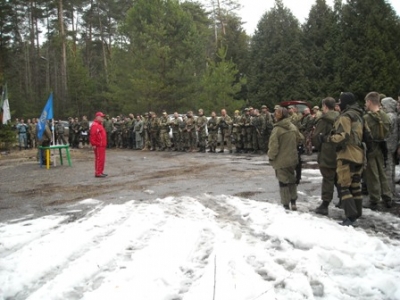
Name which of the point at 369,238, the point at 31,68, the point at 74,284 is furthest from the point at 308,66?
the point at 31,68

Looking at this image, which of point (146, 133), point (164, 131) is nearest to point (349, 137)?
point (164, 131)

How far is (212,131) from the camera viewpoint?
1788 centimetres

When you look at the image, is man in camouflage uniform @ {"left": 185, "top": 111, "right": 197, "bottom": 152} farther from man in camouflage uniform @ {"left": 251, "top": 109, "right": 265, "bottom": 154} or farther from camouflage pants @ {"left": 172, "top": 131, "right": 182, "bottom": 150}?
man in camouflage uniform @ {"left": 251, "top": 109, "right": 265, "bottom": 154}

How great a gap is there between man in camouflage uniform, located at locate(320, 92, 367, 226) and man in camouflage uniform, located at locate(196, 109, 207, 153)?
12.3 metres

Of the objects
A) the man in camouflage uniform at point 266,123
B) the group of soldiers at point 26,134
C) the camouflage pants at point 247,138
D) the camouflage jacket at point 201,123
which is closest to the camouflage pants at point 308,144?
the man in camouflage uniform at point 266,123

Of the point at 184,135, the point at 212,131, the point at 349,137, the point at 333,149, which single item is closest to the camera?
the point at 349,137

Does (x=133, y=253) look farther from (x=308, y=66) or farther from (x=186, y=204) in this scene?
(x=308, y=66)

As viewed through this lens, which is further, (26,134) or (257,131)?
(26,134)

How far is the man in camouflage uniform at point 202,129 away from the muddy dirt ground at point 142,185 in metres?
3.86

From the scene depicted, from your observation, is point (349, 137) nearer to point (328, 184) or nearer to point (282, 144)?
point (328, 184)

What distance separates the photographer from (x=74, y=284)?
394cm

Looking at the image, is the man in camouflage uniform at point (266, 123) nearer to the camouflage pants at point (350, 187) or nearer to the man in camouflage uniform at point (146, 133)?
the man in camouflage uniform at point (146, 133)

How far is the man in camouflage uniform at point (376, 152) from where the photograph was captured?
6730 mm

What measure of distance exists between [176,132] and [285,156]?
1297 centimetres
